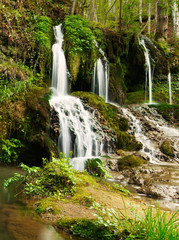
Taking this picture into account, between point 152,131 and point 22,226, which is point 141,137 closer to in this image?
point 152,131

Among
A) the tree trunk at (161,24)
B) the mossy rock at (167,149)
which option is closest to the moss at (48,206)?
the mossy rock at (167,149)

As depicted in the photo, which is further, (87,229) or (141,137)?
(141,137)

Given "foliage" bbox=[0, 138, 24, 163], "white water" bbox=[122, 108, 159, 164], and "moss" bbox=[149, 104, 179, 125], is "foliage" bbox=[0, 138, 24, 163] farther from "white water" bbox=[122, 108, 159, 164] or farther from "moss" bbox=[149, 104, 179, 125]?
"moss" bbox=[149, 104, 179, 125]

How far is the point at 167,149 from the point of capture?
30.3 feet

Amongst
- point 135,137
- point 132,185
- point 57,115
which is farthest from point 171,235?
point 135,137

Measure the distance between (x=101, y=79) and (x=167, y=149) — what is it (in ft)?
20.8

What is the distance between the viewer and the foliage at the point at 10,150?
6.84 metres

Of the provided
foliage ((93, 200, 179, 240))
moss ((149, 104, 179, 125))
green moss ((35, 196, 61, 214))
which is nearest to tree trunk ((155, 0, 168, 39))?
moss ((149, 104, 179, 125))

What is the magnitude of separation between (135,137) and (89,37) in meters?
7.01

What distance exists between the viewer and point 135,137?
32.9 feet

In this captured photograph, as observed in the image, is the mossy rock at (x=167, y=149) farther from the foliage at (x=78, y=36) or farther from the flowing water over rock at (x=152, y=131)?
the foliage at (x=78, y=36)

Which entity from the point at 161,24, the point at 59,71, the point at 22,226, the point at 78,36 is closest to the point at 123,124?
the point at 59,71

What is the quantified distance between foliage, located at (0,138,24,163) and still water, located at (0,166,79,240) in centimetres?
395

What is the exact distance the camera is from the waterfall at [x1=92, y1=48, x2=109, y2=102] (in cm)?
1324
